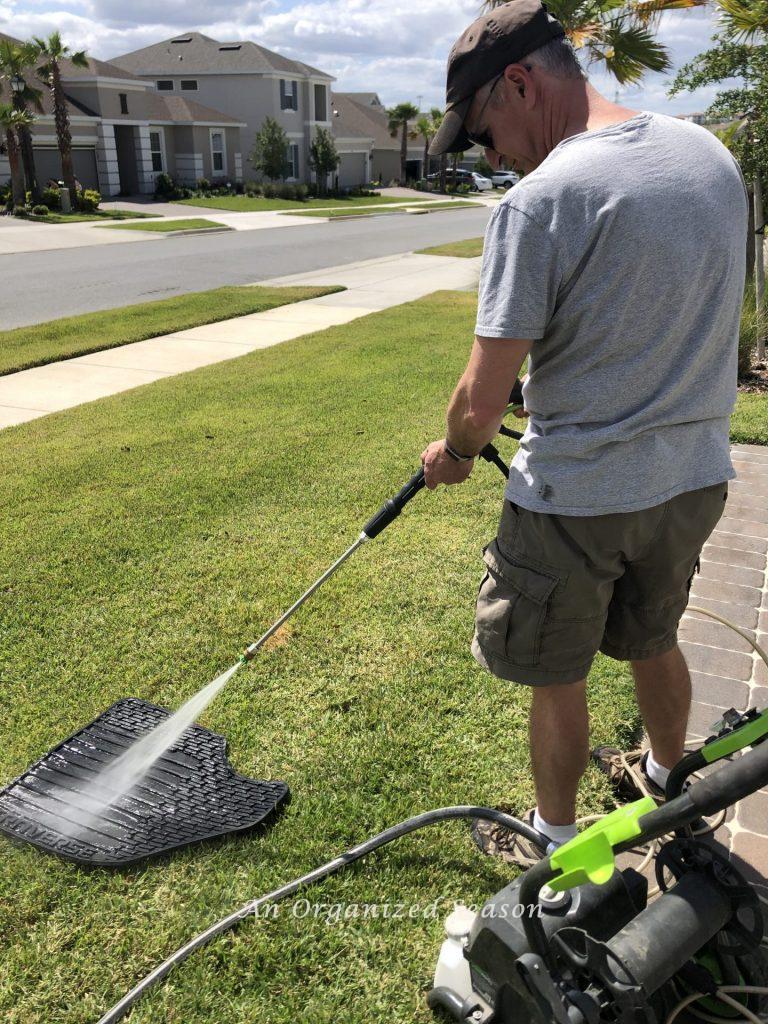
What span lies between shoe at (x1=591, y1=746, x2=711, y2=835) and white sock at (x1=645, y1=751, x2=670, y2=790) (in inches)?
0.5

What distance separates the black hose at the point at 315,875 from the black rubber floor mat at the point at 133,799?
28 cm

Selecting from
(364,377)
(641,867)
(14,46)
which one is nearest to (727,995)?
(641,867)

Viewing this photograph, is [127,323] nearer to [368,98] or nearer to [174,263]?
[174,263]

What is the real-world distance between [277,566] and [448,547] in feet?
2.83

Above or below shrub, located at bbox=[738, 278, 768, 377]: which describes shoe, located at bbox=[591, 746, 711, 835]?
below

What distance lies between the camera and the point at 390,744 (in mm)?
2824

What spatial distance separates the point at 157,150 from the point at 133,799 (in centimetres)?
4702

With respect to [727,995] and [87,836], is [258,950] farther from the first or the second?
[727,995]

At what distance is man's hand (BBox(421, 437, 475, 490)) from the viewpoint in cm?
214

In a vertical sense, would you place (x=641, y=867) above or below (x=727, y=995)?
below

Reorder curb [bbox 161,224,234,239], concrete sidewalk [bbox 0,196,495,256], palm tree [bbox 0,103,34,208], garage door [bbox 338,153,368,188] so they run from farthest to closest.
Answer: garage door [bbox 338,153,368,188] → palm tree [bbox 0,103,34,208] → curb [bbox 161,224,234,239] → concrete sidewalk [bbox 0,196,495,256]

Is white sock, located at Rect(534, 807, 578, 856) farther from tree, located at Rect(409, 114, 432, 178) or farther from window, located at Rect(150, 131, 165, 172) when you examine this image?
tree, located at Rect(409, 114, 432, 178)

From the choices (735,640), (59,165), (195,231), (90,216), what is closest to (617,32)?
(735,640)

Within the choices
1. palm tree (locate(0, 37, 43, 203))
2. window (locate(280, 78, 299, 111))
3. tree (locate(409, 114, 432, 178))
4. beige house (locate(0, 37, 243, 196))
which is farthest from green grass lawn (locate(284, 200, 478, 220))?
tree (locate(409, 114, 432, 178))
